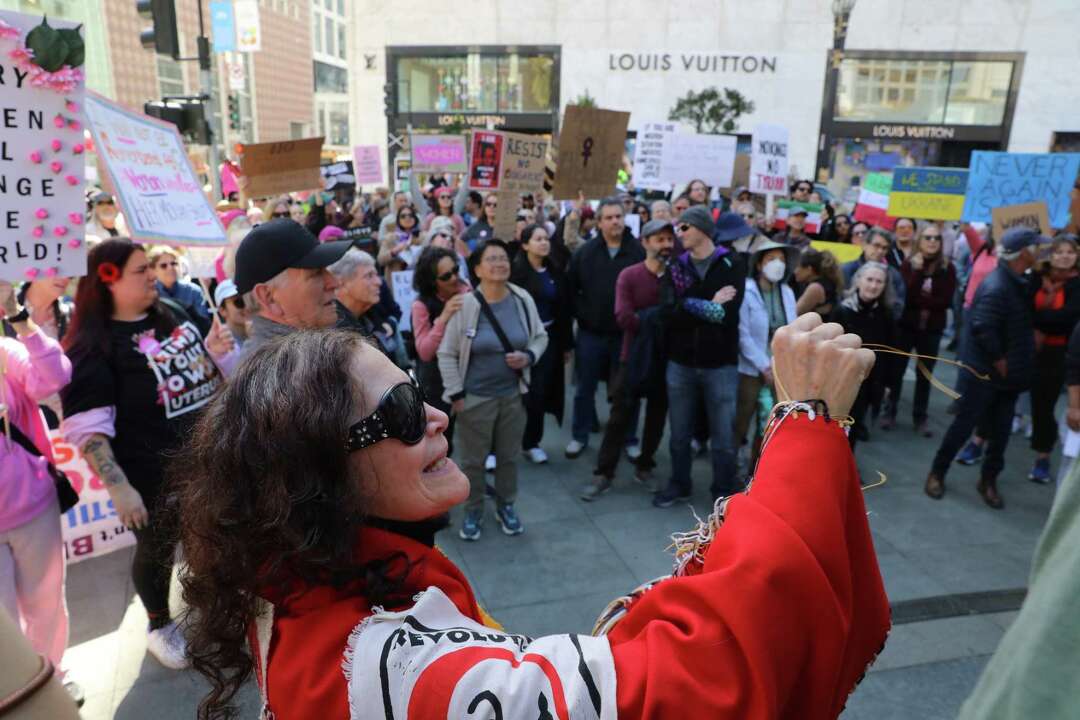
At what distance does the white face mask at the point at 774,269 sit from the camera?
17.1 feet

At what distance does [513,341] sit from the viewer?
180 inches

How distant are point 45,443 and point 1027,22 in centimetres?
3402

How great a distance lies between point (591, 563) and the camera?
14.2 feet

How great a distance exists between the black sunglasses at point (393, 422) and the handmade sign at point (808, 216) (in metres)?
9.70

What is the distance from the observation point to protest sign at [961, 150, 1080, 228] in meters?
7.75

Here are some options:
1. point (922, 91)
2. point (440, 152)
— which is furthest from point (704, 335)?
point (922, 91)

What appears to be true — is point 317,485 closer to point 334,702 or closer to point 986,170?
point 334,702

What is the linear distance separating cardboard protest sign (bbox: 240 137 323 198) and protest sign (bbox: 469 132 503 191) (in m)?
1.70

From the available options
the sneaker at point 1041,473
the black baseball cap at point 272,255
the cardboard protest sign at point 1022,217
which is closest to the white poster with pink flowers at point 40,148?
the black baseball cap at point 272,255

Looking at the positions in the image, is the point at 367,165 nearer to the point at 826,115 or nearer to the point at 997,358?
the point at 997,358

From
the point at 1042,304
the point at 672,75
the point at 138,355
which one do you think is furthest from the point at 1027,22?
the point at 138,355

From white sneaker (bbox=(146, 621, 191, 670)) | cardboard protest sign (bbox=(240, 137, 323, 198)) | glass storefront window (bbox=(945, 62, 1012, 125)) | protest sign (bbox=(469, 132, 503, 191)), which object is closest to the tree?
glass storefront window (bbox=(945, 62, 1012, 125))

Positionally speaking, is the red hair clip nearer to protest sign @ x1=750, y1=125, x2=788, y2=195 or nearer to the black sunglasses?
the black sunglasses

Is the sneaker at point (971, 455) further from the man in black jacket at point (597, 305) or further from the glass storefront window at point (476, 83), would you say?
the glass storefront window at point (476, 83)
